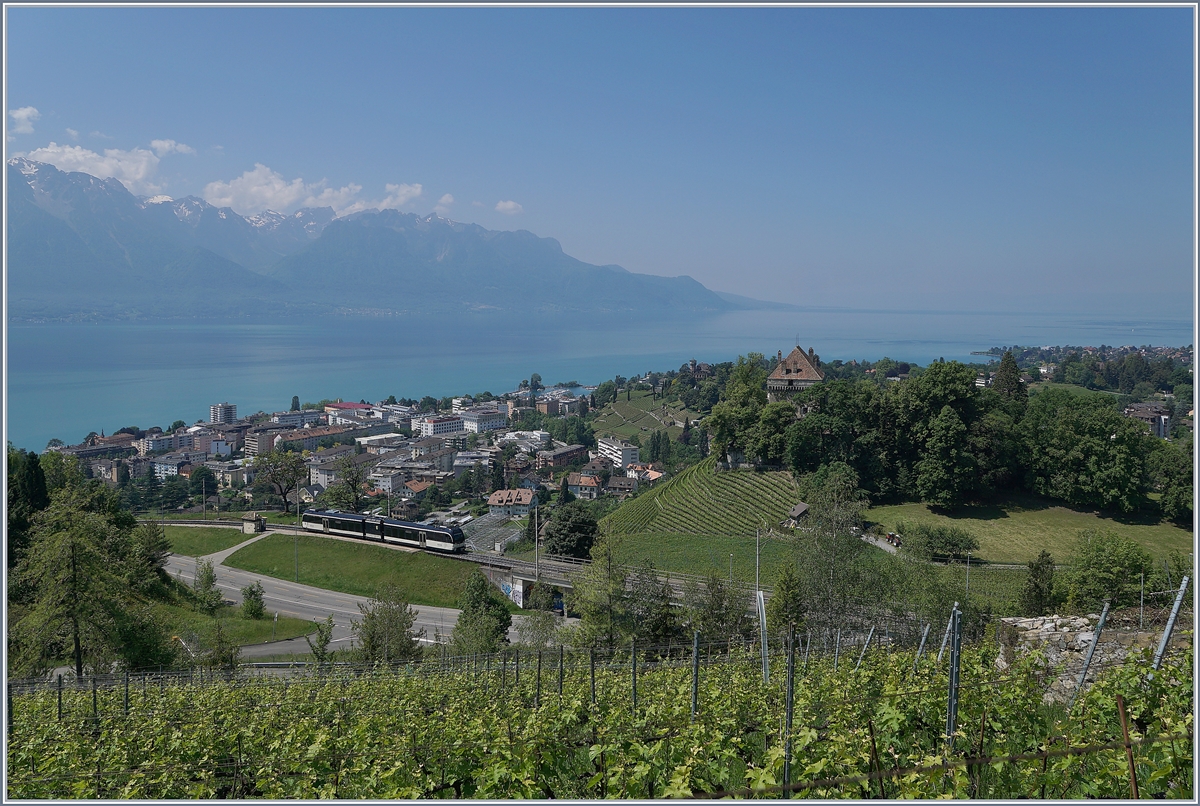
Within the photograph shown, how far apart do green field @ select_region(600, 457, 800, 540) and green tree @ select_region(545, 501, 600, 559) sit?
152cm

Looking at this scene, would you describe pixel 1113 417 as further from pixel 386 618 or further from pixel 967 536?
pixel 386 618

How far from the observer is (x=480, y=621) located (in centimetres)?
1510

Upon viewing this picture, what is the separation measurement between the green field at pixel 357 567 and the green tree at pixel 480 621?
2.90 metres

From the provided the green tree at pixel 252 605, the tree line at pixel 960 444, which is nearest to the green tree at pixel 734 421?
the tree line at pixel 960 444

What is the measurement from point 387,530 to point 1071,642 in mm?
21522

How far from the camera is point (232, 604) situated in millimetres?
21125

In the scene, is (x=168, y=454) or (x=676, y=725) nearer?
(x=676, y=725)

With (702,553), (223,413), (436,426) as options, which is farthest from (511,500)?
(223,413)

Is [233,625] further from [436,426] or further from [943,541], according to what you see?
[436,426]

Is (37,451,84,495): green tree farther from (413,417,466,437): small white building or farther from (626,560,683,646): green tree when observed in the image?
(413,417,466,437): small white building

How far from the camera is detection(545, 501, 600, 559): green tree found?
24406mm

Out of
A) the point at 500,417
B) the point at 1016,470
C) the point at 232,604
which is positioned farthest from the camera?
the point at 500,417

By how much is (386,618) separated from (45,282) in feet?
740

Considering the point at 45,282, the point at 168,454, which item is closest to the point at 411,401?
the point at 168,454
